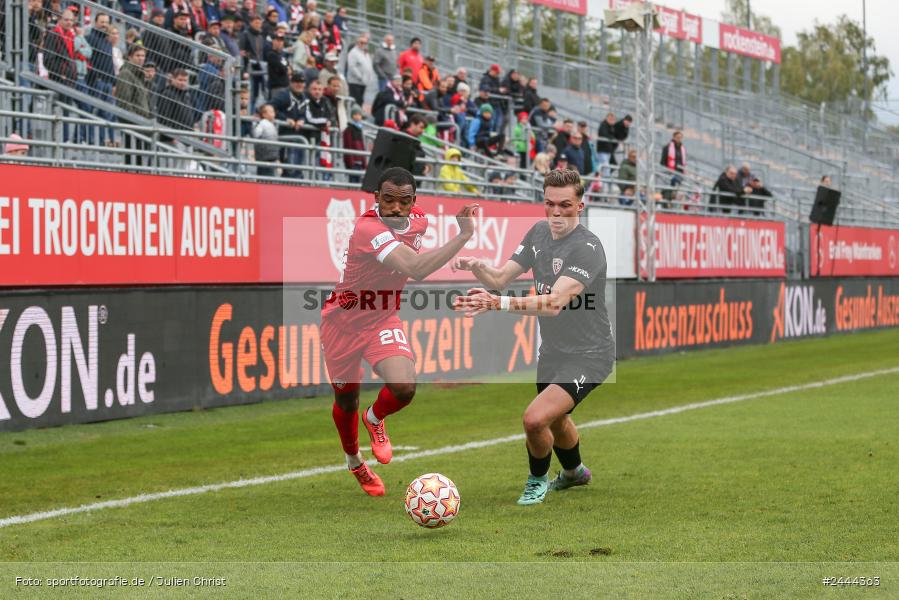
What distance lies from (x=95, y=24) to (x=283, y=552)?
1123 centimetres

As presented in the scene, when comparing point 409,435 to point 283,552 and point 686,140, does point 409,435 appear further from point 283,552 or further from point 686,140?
point 686,140

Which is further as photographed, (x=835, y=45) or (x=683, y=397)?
(x=835, y=45)

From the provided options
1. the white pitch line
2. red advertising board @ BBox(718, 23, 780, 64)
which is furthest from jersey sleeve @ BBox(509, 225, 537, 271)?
red advertising board @ BBox(718, 23, 780, 64)

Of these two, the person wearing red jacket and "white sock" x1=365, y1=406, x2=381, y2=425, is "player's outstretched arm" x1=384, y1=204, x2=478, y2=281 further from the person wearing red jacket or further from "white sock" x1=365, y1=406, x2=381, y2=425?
the person wearing red jacket

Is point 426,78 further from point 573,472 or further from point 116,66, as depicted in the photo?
point 573,472

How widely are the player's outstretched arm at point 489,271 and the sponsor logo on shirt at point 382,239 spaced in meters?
0.59

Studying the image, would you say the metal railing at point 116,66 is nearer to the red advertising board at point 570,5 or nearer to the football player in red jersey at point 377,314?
the football player in red jersey at point 377,314

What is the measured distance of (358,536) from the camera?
7992mm

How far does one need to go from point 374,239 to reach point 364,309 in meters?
0.62

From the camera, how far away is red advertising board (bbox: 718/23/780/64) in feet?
184

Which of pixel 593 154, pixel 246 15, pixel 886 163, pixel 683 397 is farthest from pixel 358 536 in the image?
pixel 886 163

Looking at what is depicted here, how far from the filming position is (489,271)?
8742mm

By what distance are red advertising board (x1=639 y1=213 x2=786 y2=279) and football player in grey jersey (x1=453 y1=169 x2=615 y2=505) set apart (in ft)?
52.1

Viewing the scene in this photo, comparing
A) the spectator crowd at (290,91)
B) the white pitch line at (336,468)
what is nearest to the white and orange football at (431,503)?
the white pitch line at (336,468)
